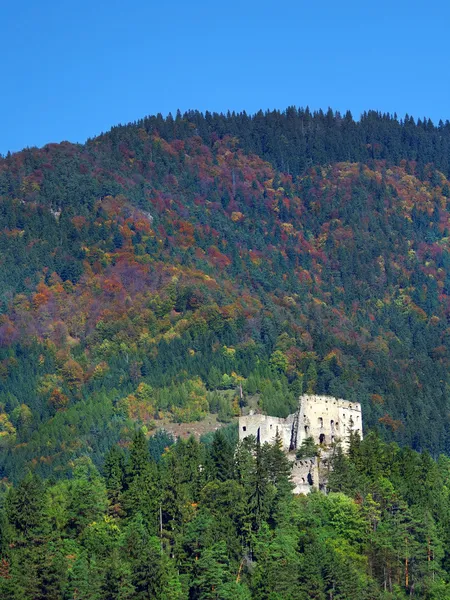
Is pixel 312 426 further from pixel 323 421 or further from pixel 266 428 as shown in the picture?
pixel 266 428

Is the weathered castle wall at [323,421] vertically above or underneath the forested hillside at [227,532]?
above

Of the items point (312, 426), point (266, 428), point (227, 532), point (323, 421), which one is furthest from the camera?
point (266, 428)

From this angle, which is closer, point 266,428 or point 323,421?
point 323,421

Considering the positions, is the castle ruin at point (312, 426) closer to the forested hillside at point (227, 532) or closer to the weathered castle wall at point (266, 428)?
the weathered castle wall at point (266, 428)

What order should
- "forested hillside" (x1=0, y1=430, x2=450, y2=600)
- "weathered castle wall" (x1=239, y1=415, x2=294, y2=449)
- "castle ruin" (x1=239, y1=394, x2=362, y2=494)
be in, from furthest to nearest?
"weathered castle wall" (x1=239, y1=415, x2=294, y2=449) < "castle ruin" (x1=239, y1=394, x2=362, y2=494) < "forested hillside" (x1=0, y1=430, x2=450, y2=600)

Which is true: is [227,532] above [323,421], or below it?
below

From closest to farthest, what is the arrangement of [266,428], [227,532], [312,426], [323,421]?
[227,532] < [312,426] < [323,421] < [266,428]

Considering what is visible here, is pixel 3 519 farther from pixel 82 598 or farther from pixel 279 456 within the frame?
pixel 279 456

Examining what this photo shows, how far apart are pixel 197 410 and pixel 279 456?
7621cm

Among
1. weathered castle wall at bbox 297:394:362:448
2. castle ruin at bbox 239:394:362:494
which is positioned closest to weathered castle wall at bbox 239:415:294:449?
castle ruin at bbox 239:394:362:494

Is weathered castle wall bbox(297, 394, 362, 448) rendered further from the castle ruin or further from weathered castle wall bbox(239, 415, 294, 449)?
weathered castle wall bbox(239, 415, 294, 449)

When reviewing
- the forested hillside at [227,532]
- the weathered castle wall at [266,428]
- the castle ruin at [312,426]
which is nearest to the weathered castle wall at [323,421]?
the castle ruin at [312,426]

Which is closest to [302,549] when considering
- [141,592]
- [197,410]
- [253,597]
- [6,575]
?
[253,597]

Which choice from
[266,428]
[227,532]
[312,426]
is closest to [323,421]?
[312,426]
